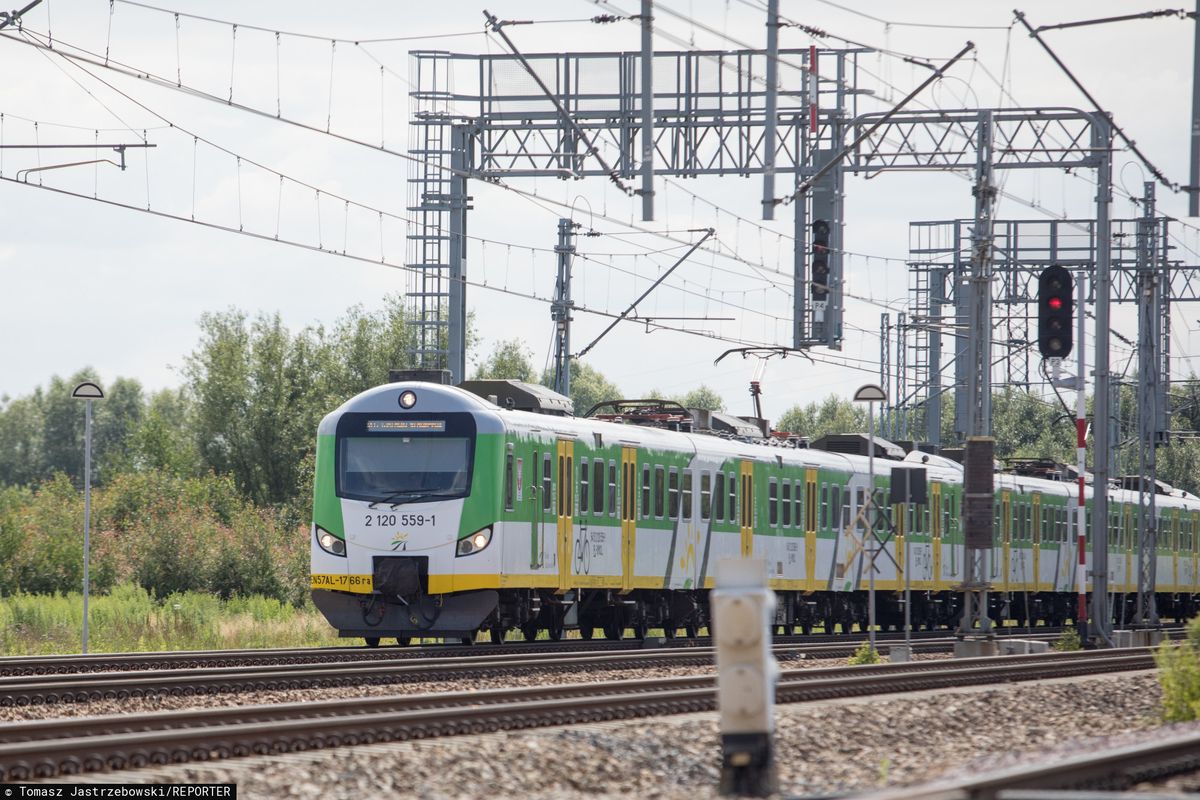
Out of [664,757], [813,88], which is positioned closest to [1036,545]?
[813,88]

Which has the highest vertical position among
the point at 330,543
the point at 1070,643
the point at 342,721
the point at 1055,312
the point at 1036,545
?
the point at 1055,312

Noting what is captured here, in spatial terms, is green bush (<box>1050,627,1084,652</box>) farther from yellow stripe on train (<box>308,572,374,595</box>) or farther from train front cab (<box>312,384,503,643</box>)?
yellow stripe on train (<box>308,572,374,595</box>)

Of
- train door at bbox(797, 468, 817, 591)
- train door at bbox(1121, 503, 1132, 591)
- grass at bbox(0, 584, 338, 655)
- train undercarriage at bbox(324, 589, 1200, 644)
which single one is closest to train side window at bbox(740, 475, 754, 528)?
train undercarriage at bbox(324, 589, 1200, 644)

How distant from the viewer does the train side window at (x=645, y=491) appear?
2788 cm

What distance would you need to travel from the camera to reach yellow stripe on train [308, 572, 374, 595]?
77.8 ft

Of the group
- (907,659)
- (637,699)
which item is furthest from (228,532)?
(637,699)

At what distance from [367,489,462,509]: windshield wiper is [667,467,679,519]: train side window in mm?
5781

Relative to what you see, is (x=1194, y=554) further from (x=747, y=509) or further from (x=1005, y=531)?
(x=747, y=509)

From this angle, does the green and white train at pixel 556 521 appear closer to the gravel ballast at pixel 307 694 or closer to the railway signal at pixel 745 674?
the gravel ballast at pixel 307 694

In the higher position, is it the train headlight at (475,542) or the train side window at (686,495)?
the train side window at (686,495)

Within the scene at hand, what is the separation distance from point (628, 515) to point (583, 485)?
4.94 feet

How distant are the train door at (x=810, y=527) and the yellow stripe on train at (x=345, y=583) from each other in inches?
457

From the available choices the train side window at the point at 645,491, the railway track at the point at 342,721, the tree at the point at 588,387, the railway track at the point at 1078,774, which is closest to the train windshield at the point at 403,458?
the train side window at the point at 645,491

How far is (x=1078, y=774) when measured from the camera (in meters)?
11.0
